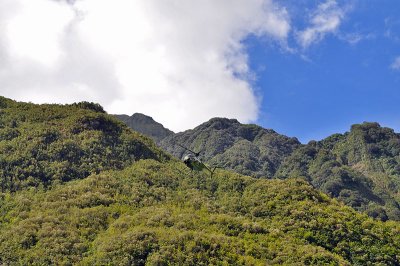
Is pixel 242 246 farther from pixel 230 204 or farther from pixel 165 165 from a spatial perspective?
pixel 165 165

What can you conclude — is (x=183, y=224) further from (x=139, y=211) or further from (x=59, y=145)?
(x=59, y=145)

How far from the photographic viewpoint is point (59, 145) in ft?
554

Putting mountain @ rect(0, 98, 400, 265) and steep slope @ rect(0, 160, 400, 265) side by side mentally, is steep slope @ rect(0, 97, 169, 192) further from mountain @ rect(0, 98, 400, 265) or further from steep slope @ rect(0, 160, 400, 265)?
steep slope @ rect(0, 160, 400, 265)

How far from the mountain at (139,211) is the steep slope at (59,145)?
0.36 meters

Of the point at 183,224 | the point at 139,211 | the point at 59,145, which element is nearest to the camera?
the point at 183,224

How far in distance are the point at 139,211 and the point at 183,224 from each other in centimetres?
1594

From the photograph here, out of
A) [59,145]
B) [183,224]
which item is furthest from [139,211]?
[59,145]

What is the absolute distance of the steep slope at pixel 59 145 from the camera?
15788 cm

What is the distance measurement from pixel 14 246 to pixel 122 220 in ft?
79.0

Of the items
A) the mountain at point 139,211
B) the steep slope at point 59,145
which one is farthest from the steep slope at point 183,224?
the steep slope at point 59,145

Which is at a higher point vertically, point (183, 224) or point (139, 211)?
point (139, 211)

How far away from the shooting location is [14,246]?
11538 centimetres

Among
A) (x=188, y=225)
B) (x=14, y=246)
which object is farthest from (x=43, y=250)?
(x=188, y=225)

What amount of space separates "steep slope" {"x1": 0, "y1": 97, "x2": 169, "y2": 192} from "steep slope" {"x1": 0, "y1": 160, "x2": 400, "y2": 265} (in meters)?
7.77
